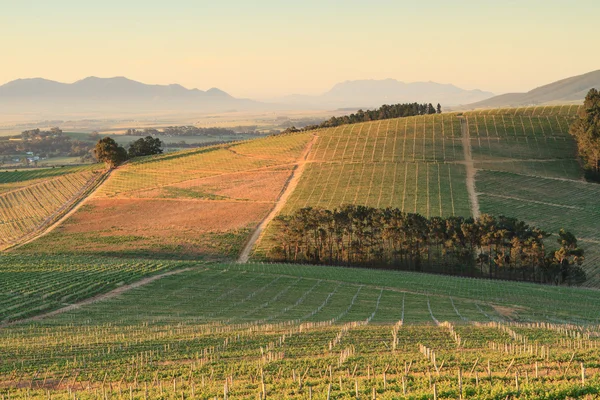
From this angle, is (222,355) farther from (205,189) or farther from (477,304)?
(205,189)

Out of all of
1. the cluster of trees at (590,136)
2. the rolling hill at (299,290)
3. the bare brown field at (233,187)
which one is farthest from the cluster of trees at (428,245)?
the cluster of trees at (590,136)

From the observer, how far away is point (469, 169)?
5684 inches

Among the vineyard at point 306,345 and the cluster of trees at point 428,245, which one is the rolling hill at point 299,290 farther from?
the cluster of trees at point 428,245

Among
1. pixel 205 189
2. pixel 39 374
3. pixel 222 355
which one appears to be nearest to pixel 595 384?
pixel 222 355

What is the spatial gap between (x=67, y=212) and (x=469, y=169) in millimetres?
89539

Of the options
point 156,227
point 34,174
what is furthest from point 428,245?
point 34,174

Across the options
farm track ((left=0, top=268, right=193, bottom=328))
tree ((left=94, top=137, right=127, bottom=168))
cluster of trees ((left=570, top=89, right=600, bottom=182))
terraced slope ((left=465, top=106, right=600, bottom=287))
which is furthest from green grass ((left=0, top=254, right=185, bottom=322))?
cluster of trees ((left=570, top=89, right=600, bottom=182))

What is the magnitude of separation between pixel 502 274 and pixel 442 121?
295ft

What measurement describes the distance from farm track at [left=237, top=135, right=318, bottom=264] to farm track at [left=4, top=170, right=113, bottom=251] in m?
42.0

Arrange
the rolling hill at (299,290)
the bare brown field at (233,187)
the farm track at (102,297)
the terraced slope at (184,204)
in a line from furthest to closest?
the bare brown field at (233,187), the terraced slope at (184,204), the farm track at (102,297), the rolling hill at (299,290)

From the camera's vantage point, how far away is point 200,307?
200 feet

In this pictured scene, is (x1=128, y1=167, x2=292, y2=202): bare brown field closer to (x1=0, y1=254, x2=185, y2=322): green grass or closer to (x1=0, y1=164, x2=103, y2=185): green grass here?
(x1=0, y1=164, x2=103, y2=185): green grass

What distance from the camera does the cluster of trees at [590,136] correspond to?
141m

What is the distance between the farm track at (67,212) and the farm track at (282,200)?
42.0 m
